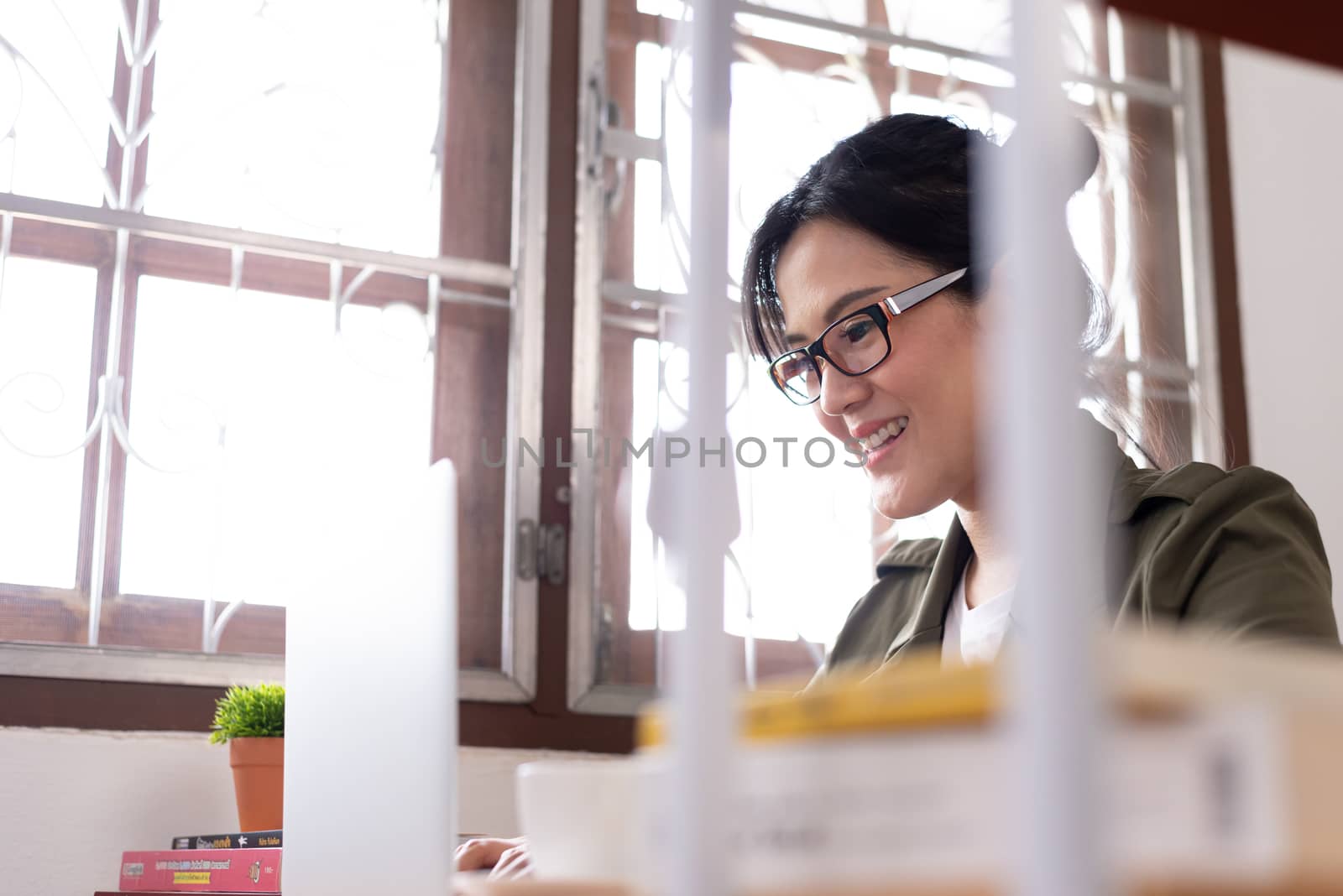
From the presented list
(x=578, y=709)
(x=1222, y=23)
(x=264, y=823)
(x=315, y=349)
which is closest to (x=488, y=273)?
(x=315, y=349)

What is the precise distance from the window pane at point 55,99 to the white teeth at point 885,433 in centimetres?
115

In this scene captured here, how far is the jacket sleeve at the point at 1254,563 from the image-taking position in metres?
1.04

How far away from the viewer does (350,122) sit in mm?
2107

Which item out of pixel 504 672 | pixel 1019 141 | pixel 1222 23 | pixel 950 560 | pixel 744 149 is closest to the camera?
Answer: pixel 1019 141

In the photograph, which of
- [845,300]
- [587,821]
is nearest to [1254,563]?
[845,300]

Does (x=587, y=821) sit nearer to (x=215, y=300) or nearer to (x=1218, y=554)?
(x=1218, y=554)

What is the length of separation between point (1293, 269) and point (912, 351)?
4.91ft

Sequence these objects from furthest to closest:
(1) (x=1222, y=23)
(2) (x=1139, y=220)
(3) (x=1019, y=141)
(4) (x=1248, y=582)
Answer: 1. (2) (x=1139, y=220)
2. (4) (x=1248, y=582)
3. (1) (x=1222, y=23)
4. (3) (x=1019, y=141)

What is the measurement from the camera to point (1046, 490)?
33 centimetres

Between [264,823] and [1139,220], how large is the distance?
193 centimetres

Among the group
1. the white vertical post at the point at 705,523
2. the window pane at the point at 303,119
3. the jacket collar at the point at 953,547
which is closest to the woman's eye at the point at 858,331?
the jacket collar at the point at 953,547

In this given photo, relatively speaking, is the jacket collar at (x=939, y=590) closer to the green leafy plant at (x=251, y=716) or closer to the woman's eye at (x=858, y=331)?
the woman's eye at (x=858, y=331)

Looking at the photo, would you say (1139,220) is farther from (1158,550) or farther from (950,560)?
(1158,550)

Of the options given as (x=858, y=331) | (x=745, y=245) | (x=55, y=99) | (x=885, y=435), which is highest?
(x=55, y=99)
